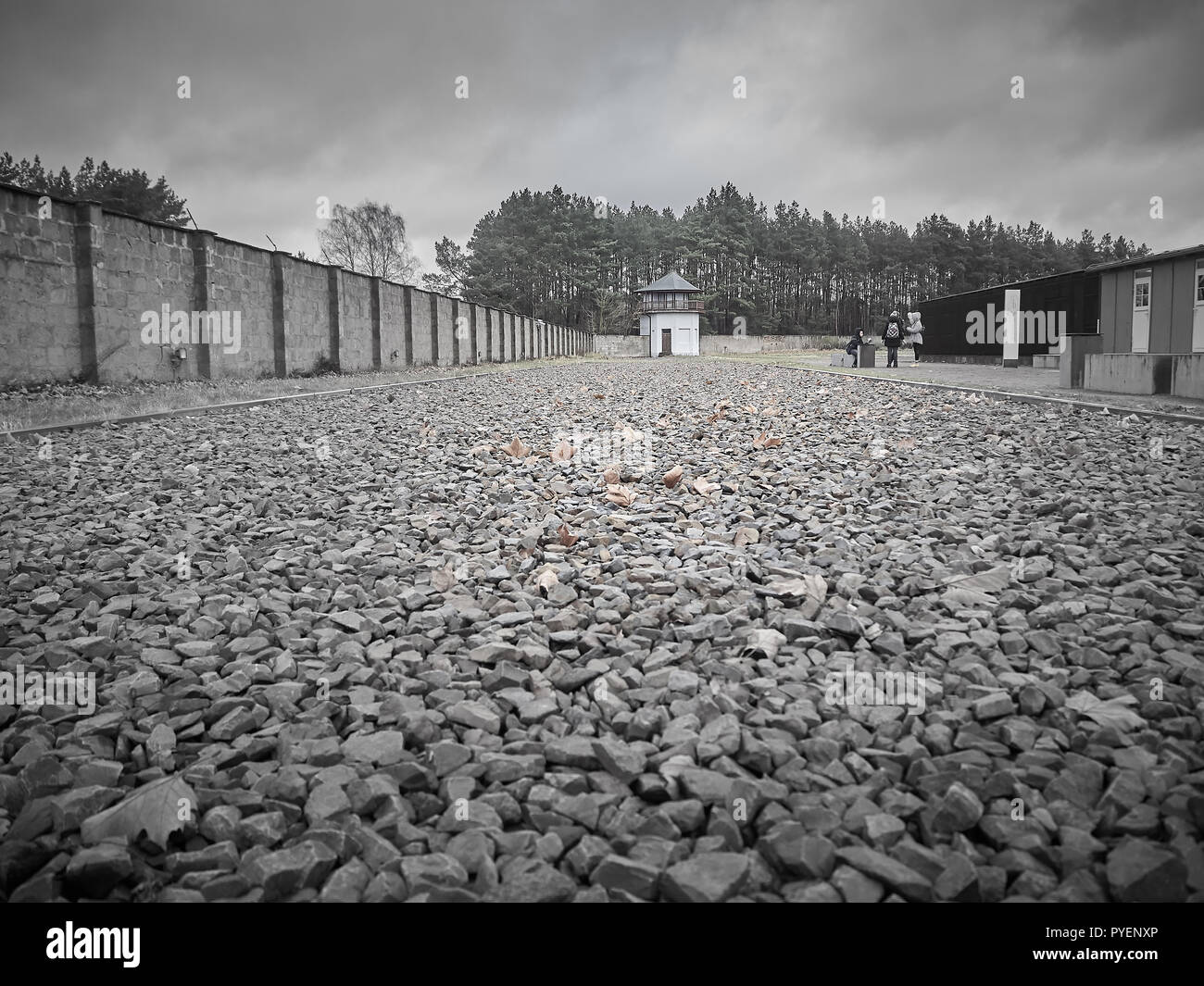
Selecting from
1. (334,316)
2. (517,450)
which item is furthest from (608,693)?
(334,316)

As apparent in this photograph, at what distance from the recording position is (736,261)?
9044cm

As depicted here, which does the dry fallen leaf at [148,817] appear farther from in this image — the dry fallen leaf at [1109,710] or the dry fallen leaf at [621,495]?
the dry fallen leaf at [621,495]

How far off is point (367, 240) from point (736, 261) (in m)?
43.3

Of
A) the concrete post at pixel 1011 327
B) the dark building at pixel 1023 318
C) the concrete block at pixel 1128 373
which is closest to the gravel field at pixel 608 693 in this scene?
the concrete block at pixel 1128 373

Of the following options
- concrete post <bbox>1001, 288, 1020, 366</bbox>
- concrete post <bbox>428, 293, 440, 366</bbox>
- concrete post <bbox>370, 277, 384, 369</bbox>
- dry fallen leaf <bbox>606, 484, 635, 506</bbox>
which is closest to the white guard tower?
concrete post <bbox>1001, 288, 1020, 366</bbox>

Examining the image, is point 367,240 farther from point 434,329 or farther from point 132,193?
point 434,329

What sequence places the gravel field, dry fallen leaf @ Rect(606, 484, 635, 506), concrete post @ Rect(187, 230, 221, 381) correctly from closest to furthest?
the gravel field, dry fallen leaf @ Rect(606, 484, 635, 506), concrete post @ Rect(187, 230, 221, 381)

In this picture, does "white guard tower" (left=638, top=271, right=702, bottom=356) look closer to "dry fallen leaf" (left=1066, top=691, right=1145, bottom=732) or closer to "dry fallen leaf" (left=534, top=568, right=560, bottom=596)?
"dry fallen leaf" (left=534, top=568, right=560, bottom=596)

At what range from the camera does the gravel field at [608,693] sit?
159cm

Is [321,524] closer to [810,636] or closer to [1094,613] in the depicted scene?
[810,636]

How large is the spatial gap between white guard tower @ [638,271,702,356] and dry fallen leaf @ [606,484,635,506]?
216 feet

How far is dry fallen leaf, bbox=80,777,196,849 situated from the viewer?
169 cm

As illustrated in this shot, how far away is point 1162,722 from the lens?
2.08 meters

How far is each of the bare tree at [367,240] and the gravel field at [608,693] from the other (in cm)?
6851
